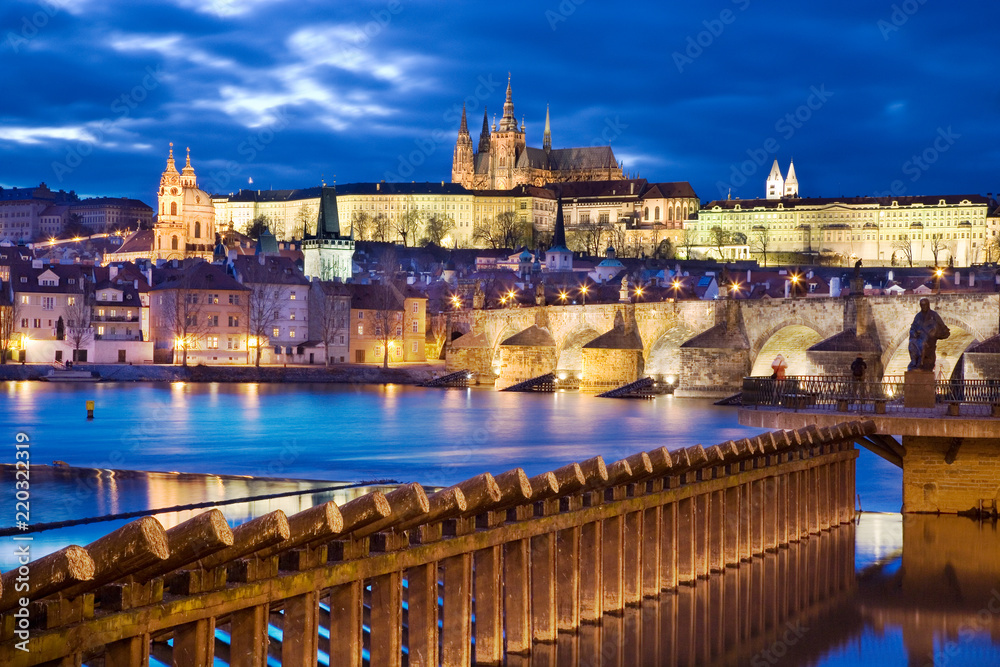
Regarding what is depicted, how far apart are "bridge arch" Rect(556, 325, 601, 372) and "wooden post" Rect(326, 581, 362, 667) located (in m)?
61.0

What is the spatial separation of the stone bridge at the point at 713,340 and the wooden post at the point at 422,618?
109 feet

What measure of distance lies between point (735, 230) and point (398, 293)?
98.7 metres

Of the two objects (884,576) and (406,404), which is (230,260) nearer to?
(406,404)

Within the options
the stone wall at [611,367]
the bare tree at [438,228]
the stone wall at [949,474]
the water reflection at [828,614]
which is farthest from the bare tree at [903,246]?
the water reflection at [828,614]

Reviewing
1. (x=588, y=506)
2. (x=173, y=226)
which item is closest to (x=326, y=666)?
(x=588, y=506)

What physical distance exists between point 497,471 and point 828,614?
1646cm

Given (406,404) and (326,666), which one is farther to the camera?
(406,404)

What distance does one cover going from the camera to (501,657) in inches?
408

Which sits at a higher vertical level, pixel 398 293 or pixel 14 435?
pixel 398 293

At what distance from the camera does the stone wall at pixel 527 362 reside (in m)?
71.4

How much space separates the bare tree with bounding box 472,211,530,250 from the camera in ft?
569

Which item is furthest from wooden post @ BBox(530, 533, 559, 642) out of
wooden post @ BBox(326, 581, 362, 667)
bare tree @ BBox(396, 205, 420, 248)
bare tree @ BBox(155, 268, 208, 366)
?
bare tree @ BBox(396, 205, 420, 248)

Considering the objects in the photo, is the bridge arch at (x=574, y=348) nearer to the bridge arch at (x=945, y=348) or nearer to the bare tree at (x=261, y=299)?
the bare tree at (x=261, y=299)

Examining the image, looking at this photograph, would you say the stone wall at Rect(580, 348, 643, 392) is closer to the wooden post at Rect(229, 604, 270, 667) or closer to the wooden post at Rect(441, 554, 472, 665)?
the wooden post at Rect(441, 554, 472, 665)
